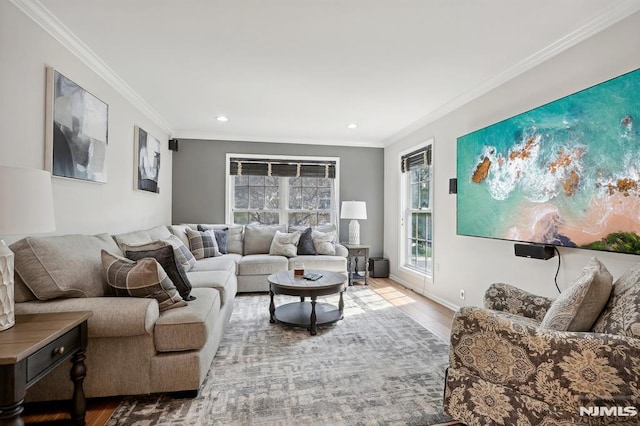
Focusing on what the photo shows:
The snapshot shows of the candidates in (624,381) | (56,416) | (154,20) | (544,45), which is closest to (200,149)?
(154,20)

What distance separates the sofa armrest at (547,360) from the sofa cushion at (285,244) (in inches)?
136

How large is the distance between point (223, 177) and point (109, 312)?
3.97m

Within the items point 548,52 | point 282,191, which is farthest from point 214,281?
point 548,52

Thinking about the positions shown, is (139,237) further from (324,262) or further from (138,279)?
(324,262)

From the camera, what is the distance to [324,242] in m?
5.19

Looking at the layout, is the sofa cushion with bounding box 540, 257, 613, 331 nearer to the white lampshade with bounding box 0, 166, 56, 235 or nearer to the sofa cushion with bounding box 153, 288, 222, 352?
the sofa cushion with bounding box 153, 288, 222, 352

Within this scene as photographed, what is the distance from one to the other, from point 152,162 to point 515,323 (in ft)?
14.5

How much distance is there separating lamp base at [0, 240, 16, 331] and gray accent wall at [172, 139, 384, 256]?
4097mm

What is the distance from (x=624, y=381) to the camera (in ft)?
4.17

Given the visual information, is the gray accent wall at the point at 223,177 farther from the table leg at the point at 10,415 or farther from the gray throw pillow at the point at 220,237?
the table leg at the point at 10,415

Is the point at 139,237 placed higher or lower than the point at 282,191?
lower

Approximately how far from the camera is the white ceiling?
2.12m

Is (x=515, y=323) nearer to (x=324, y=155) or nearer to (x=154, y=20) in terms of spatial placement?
(x=154, y=20)

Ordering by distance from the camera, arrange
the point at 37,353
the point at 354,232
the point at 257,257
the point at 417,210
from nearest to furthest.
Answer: the point at 37,353 < the point at 257,257 < the point at 417,210 < the point at 354,232
